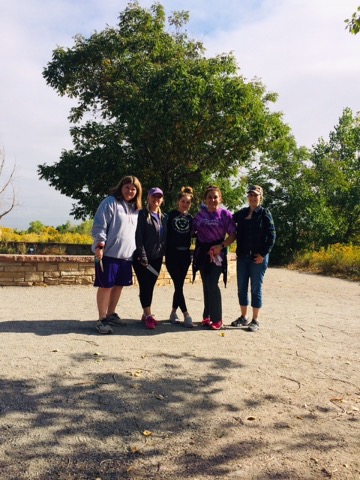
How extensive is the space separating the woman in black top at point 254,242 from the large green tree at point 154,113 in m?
6.51

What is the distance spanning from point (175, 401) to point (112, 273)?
2.01 m

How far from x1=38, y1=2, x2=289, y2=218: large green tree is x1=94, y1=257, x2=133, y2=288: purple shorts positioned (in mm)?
7168

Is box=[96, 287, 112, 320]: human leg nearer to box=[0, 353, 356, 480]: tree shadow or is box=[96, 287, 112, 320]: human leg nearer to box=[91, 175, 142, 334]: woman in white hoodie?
box=[91, 175, 142, 334]: woman in white hoodie

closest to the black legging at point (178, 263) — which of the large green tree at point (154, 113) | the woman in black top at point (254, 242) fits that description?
the woman in black top at point (254, 242)

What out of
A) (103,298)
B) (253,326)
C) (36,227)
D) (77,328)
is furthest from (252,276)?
(36,227)

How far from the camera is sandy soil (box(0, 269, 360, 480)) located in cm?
243

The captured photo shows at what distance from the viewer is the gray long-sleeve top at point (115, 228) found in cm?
477

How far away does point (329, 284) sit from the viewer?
10.9 m

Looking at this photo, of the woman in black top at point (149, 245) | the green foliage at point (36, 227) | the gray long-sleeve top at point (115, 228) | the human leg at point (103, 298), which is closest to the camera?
the gray long-sleeve top at point (115, 228)

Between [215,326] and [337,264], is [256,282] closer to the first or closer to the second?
[215,326]

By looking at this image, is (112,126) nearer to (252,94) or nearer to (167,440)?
(252,94)

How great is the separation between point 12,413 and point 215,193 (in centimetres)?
333

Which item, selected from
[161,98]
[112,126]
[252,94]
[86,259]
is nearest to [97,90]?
[112,126]

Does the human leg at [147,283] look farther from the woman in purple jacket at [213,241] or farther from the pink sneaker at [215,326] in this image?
the pink sneaker at [215,326]
